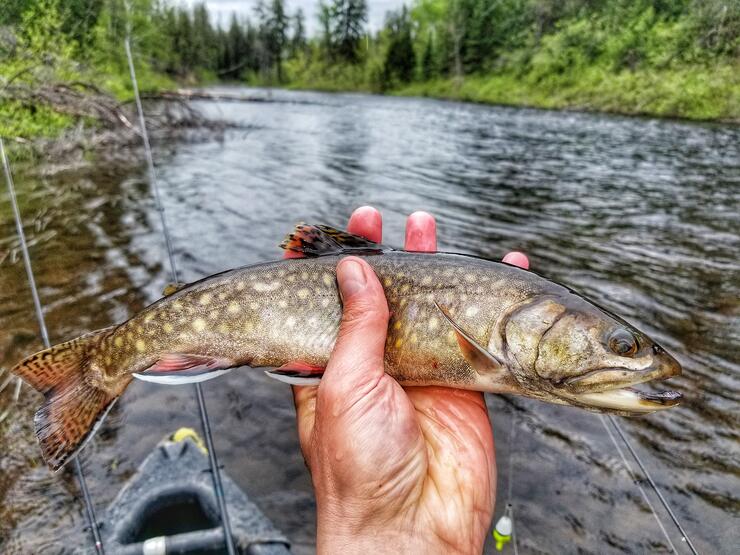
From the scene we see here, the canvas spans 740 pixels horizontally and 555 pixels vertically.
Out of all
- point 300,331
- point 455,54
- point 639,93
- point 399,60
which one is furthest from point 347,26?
point 300,331

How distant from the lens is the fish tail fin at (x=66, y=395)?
2.50 meters

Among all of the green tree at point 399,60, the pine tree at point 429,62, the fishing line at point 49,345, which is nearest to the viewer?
the fishing line at point 49,345

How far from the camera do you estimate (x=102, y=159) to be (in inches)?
587

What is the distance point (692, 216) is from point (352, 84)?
68351 mm

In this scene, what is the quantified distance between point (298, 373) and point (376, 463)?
2.08 feet

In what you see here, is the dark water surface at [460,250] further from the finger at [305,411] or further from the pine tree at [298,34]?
the pine tree at [298,34]

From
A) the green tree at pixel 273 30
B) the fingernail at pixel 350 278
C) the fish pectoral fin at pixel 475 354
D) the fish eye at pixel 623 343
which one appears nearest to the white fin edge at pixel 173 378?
the fingernail at pixel 350 278

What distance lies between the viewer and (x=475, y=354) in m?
2.31

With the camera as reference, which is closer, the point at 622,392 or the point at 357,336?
the point at 622,392

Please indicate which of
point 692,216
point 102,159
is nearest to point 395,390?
point 692,216

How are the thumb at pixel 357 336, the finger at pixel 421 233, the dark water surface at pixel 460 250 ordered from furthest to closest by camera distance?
1. the dark water surface at pixel 460 250
2. the finger at pixel 421 233
3. the thumb at pixel 357 336

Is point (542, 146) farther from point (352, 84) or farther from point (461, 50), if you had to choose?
point (352, 84)

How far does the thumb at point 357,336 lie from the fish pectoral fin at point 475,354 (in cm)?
36

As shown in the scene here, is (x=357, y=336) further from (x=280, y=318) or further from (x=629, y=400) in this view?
(x=629, y=400)
